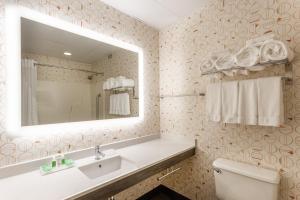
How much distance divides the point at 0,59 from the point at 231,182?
2.04 meters

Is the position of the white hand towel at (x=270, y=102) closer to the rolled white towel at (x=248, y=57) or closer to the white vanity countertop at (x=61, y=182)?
the rolled white towel at (x=248, y=57)

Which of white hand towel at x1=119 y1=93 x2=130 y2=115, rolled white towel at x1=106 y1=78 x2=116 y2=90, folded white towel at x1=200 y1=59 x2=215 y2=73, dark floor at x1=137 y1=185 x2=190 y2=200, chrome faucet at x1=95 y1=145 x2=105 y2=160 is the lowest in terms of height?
dark floor at x1=137 y1=185 x2=190 y2=200

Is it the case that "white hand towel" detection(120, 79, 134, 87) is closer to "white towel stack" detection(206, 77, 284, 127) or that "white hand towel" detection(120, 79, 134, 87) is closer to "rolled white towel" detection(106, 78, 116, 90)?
"rolled white towel" detection(106, 78, 116, 90)

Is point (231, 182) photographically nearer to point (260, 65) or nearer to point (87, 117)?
point (260, 65)

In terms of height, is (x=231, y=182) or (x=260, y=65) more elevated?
(x=260, y=65)

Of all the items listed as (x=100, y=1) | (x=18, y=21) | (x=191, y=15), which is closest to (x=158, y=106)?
(x=191, y=15)

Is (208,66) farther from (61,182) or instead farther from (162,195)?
(162,195)

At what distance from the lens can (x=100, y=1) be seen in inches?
65.1

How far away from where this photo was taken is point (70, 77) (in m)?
1.50

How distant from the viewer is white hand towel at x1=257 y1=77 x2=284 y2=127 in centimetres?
119

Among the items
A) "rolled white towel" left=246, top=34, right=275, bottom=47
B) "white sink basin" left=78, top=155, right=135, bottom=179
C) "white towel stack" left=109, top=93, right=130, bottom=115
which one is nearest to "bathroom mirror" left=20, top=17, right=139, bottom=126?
"white towel stack" left=109, top=93, right=130, bottom=115

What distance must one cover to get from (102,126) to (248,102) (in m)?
1.37

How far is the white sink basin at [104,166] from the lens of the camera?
1379 mm

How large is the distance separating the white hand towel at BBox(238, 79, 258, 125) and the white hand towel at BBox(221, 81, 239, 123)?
0.04 metres
